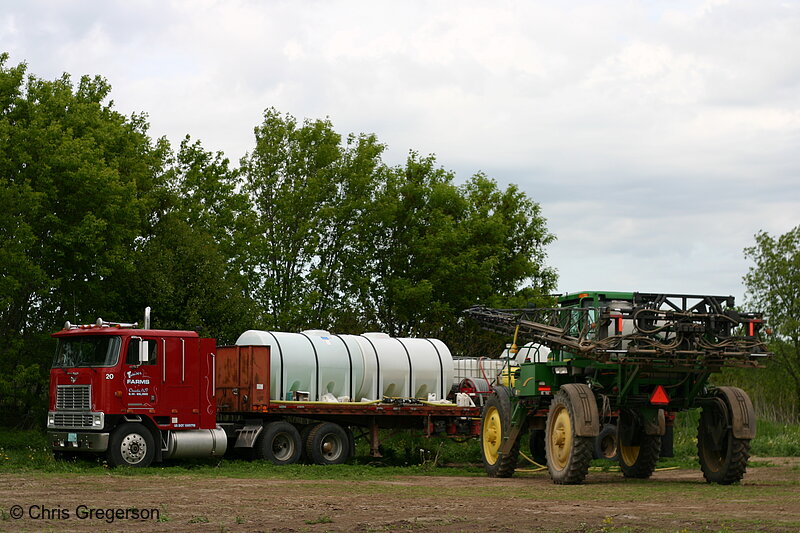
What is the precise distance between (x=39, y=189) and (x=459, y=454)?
575 inches

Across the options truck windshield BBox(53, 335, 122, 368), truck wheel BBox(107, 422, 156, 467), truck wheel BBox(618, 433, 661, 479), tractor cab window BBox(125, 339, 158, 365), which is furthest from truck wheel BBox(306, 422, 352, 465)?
truck wheel BBox(618, 433, 661, 479)

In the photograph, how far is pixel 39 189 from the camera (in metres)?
34.4

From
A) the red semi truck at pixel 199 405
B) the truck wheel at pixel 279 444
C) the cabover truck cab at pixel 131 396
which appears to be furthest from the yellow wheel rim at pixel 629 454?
the cabover truck cab at pixel 131 396

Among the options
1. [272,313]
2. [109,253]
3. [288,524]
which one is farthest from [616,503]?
[272,313]

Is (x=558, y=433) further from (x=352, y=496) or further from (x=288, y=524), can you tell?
(x=288, y=524)

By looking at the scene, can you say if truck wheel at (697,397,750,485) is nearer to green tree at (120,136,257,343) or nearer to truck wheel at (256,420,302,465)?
truck wheel at (256,420,302,465)

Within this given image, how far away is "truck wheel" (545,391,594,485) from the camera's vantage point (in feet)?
72.6

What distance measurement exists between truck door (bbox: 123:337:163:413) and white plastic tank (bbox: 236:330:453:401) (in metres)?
3.23

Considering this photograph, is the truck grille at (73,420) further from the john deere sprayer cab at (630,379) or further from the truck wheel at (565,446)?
the truck wheel at (565,446)

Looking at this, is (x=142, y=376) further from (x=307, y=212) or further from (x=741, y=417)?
(x=307, y=212)

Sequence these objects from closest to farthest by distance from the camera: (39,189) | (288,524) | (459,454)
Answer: (288,524)
(459,454)
(39,189)

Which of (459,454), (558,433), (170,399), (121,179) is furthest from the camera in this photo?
(121,179)

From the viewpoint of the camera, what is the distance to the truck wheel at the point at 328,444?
29.0 meters

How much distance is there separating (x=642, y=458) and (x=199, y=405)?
33.8ft
